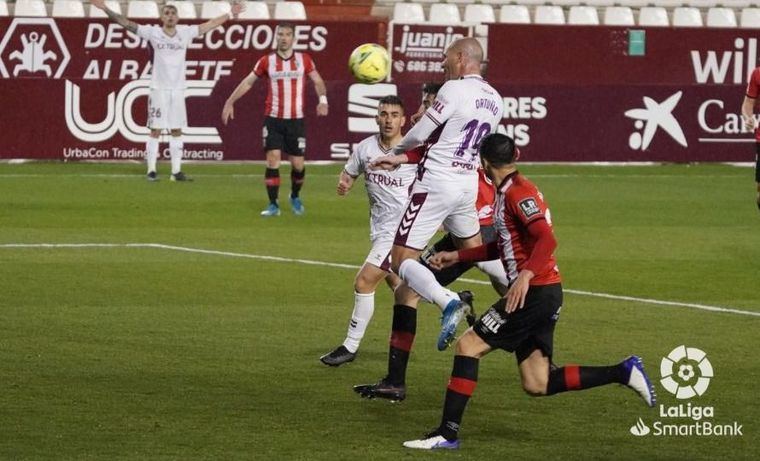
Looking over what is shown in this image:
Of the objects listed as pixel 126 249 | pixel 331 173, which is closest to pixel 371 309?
pixel 126 249

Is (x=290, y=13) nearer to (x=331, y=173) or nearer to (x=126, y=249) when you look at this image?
(x=331, y=173)

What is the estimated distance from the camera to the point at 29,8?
28078mm

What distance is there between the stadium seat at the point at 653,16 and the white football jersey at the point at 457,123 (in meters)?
22.3

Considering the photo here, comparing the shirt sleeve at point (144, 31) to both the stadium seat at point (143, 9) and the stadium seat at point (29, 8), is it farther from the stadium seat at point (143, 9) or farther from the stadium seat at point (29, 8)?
the stadium seat at point (29, 8)

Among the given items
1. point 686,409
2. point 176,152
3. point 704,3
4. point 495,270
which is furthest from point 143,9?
point 686,409

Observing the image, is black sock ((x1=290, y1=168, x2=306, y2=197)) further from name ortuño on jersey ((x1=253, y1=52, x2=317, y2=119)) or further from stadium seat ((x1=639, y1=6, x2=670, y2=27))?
stadium seat ((x1=639, y1=6, x2=670, y2=27))

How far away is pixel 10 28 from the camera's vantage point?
2641 centimetres

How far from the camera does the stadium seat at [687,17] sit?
1249 inches

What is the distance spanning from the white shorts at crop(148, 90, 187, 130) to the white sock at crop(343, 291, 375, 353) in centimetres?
1331

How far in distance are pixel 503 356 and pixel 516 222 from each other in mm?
2842

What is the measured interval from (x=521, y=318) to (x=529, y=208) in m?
0.59

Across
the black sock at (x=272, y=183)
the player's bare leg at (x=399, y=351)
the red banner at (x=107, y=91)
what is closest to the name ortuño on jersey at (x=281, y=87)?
the black sock at (x=272, y=183)

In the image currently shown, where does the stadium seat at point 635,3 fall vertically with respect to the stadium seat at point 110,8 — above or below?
above

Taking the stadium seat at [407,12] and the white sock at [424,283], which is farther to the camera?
the stadium seat at [407,12]
